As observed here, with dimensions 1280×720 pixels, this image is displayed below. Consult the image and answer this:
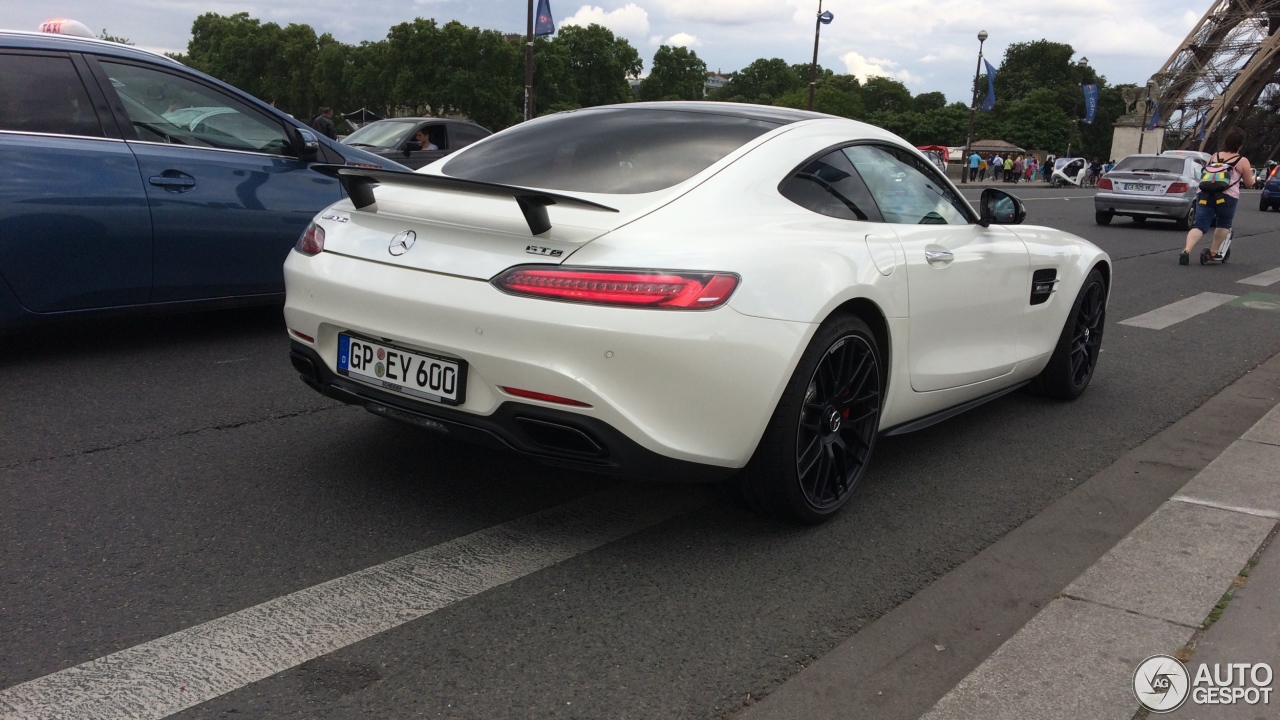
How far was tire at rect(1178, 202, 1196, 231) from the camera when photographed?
1889 centimetres

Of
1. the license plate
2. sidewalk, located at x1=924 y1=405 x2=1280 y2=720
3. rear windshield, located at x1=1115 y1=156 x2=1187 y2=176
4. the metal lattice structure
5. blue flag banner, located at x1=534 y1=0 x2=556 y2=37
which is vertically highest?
the metal lattice structure

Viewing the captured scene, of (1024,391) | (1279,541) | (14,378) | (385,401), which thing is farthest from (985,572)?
(14,378)

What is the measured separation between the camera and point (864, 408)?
12.1 ft

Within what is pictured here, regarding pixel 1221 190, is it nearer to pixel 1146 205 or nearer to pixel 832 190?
pixel 1146 205

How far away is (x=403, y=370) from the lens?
3248 mm

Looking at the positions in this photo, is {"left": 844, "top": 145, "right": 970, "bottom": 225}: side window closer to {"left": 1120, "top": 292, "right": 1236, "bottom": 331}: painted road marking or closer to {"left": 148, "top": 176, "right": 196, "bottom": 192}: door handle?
{"left": 148, "top": 176, "right": 196, "bottom": 192}: door handle

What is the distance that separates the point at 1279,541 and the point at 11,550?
3906 millimetres

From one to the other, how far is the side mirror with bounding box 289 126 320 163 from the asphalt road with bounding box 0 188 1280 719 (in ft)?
3.74

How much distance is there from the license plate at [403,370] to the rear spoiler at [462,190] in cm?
→ 47

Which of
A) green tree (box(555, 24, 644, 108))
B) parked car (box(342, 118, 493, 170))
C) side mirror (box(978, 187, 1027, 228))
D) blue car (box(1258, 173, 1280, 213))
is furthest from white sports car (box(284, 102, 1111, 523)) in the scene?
green tree (box(555, 24, 644, 108))

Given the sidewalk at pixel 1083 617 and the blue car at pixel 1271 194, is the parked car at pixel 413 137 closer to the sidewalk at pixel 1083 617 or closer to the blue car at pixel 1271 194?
the sidewalk at pixel 1083 617

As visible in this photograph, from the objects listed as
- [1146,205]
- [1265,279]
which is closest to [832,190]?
[1265,279]

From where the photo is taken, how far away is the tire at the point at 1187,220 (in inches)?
744

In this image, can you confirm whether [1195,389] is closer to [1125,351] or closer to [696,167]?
[1125,351]
